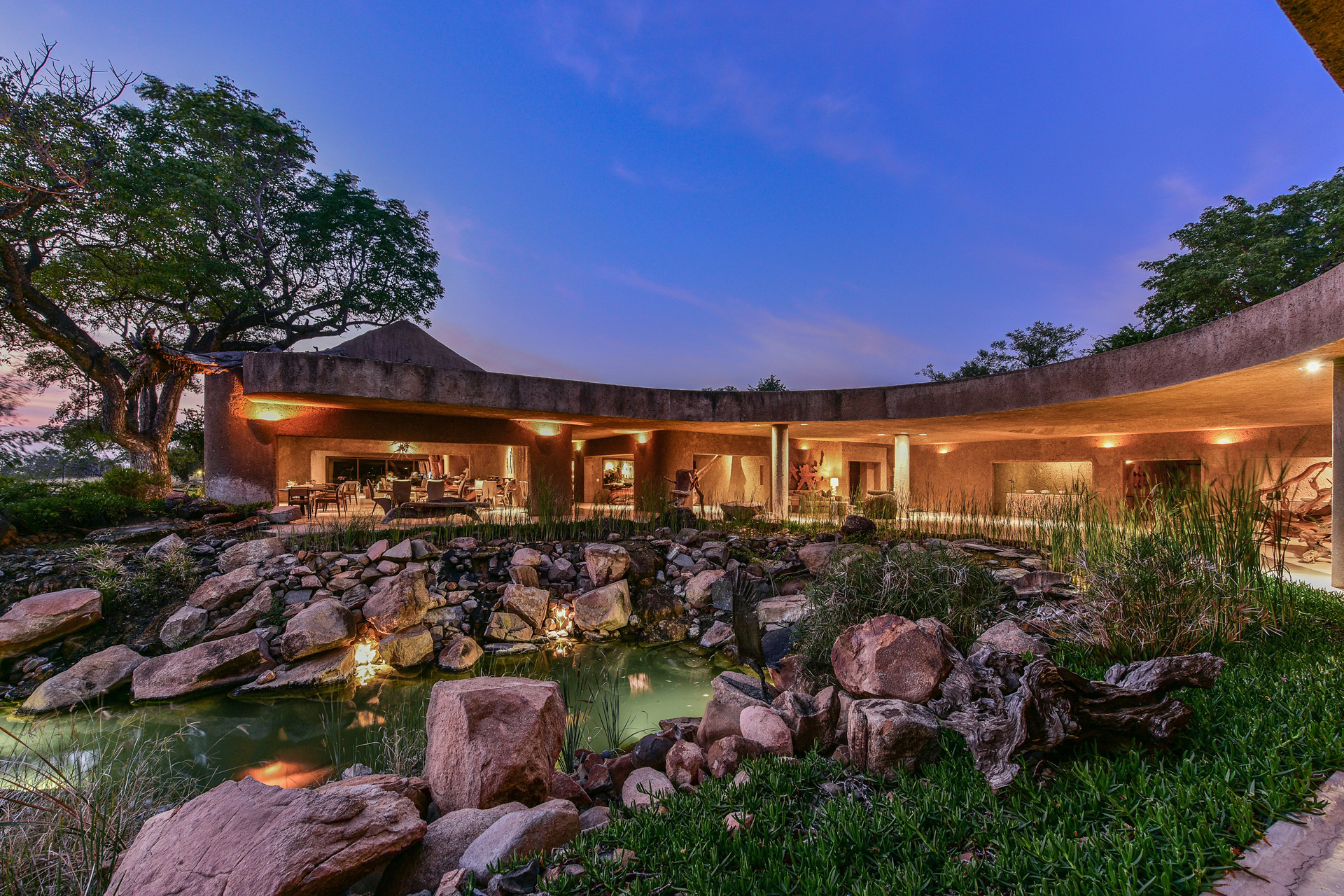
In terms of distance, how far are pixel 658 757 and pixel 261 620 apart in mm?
5168

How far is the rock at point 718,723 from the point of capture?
3.25 meters

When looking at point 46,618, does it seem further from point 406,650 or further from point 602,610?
point 602,610

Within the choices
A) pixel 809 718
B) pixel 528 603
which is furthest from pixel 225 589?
pixel 809 718

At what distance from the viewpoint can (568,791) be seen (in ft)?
9.17

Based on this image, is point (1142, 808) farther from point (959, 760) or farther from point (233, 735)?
point (233, 735)

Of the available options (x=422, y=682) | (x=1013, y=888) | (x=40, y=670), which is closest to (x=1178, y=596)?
(x=1013, y=888)

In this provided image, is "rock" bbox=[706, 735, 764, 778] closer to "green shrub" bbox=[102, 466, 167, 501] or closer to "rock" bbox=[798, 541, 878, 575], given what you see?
"rock" bbox=[798, 541, 878, 575]

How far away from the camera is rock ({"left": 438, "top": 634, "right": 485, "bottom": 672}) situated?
543 cm

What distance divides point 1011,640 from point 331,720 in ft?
17.2

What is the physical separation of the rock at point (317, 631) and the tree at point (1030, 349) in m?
24.6

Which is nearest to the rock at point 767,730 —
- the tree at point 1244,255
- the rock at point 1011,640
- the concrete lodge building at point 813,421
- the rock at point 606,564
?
the rock at point 1011,640

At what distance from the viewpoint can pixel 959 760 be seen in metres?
2.24

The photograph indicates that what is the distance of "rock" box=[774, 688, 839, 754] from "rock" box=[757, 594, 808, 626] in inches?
87.2

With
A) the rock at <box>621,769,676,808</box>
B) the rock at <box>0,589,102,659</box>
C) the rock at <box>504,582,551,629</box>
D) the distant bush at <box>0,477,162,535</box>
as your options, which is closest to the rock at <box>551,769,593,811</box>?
the rock at <box>621,769,676,808</box>
